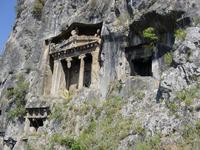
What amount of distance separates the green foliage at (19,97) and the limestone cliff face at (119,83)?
11.0 inches

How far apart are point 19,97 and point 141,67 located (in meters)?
9.24

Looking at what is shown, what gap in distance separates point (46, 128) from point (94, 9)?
811 centimetres

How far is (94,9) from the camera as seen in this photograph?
2575 cm

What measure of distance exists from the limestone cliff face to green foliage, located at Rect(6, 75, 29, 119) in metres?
0.28

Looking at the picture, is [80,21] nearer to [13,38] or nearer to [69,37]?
[69,37]

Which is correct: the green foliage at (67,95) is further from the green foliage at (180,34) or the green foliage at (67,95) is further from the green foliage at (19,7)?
the green foliage at (19,7)

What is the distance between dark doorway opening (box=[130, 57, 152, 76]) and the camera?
23422 mm

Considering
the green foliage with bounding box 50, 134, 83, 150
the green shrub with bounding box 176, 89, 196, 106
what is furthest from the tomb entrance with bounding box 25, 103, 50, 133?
the green shrub with bounding box 176, 89, 196, 106

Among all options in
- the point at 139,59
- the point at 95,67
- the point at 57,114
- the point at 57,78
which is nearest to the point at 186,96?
the point at 139,59

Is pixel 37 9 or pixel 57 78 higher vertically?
pixel 37 9

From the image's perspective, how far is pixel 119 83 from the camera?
22031 millimetres

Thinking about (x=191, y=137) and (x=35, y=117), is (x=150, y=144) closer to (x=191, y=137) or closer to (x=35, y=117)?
(x=191, y=137)

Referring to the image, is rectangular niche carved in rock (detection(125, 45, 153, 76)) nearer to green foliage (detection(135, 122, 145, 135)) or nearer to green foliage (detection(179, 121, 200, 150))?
green foliage (detection(135, 122, 145, 135))

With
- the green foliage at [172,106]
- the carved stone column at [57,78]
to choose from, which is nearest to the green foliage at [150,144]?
the green foliage at [172,106]
